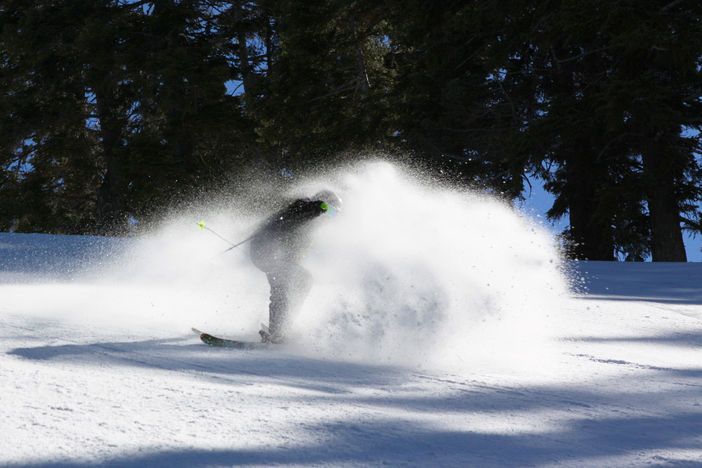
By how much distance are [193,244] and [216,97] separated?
16152mm

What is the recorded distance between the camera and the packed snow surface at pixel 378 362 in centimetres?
250

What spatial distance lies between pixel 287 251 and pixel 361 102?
19.0 m

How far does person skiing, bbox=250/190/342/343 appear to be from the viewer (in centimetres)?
529

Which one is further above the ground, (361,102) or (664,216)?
(361,102)

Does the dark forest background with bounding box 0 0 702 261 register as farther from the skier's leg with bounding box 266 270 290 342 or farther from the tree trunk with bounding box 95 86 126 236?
the skier's leg with bounding box 266 270 290 342

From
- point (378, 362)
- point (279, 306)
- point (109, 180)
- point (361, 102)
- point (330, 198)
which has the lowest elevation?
point (378, 362)

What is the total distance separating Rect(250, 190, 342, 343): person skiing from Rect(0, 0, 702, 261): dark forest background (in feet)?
39.5

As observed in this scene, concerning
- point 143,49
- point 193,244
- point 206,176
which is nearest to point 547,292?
point 193,244

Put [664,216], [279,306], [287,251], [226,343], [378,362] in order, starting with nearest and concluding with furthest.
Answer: [378,362] → [226,343] → [279,306] → [287,251] → [664,216]

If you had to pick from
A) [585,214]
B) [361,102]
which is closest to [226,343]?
[585,214]

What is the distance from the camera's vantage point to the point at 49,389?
3107 mm

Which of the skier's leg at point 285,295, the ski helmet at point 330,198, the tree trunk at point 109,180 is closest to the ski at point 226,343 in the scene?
the skier's leg at point 285,295

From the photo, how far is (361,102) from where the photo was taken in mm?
23438

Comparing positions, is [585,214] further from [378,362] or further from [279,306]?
[378,362]
